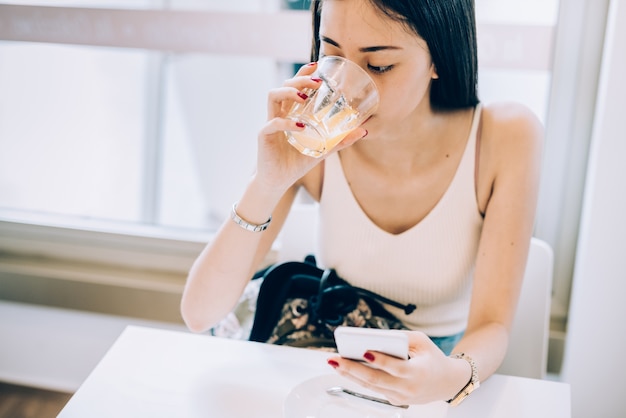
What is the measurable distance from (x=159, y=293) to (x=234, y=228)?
961mm

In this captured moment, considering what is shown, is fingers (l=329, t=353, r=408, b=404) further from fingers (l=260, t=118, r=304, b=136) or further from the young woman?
fingers (l=260, t=118, r=304, b=136)

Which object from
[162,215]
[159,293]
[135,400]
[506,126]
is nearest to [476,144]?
[506,126]

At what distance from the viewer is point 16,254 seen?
89.7 inches

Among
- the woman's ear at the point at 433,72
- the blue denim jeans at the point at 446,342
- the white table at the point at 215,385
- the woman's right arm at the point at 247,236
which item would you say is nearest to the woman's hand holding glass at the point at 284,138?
the woman's right arm at the point at 247,236

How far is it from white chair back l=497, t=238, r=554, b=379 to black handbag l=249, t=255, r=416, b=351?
32 cm

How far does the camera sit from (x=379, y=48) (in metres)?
1.07

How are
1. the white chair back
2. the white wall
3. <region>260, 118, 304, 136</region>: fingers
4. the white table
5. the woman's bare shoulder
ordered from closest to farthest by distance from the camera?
1. the white table
2. <region>260, 118, 304, 136</region>: fingers
3. the woman's bare shoulder
4. the white chair back
5. the white wall

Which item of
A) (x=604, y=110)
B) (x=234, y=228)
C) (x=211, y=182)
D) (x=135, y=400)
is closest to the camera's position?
(x=135, y=400)

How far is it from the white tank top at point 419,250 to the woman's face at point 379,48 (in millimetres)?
247

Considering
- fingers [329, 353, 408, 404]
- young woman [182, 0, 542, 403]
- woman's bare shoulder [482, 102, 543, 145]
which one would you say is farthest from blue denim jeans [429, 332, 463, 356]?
fingers [329, 353, 408, 404]

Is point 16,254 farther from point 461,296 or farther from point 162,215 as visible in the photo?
point 461,296

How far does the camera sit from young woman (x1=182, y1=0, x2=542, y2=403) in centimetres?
109

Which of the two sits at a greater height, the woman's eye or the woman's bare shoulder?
the woman's eye

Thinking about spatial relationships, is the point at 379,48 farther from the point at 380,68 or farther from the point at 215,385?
the point at 215,385
